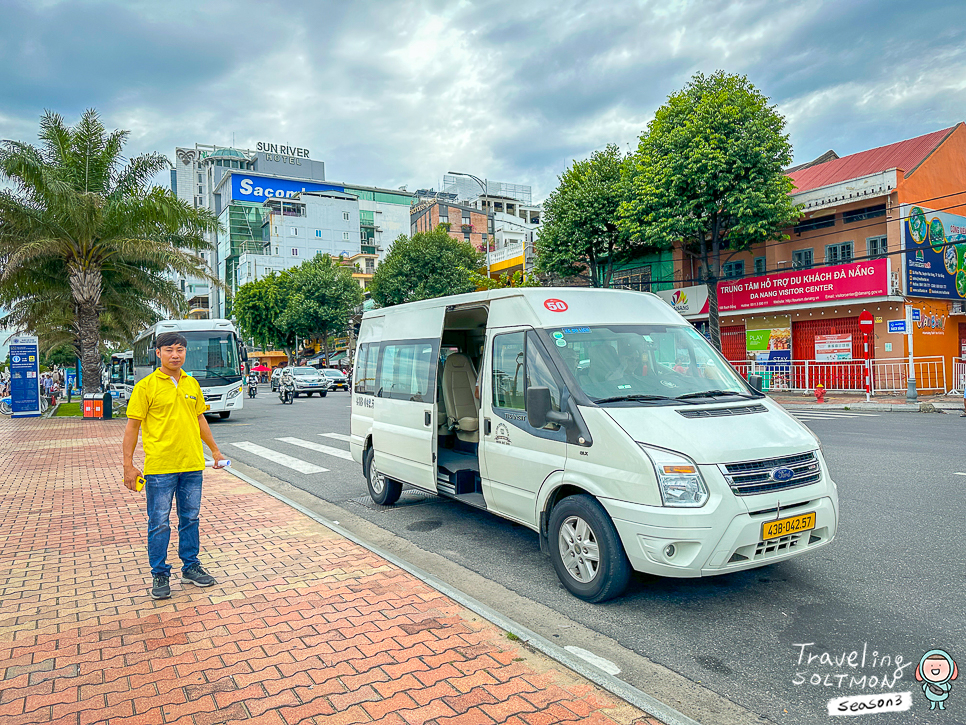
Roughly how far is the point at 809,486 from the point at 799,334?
25.1 m

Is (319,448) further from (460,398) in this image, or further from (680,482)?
(680,482)

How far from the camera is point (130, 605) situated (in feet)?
15.0

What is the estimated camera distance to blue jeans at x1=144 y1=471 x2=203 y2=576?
4715 mm

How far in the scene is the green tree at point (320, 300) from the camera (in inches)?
2035

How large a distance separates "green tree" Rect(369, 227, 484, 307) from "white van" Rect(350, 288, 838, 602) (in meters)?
35.5

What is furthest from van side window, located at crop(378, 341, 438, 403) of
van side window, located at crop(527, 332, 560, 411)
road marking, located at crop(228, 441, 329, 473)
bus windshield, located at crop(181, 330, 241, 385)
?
bus windshield, located at crop(181, 330, 241, 385)

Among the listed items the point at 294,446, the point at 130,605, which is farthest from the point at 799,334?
the point at 130,605

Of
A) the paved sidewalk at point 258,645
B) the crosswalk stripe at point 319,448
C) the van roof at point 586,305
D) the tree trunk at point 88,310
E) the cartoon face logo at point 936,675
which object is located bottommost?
the cartoon face logo at point 936,675

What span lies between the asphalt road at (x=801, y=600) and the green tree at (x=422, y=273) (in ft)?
112

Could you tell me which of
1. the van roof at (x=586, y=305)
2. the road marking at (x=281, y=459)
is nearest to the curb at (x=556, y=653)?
the van roof at (x=586, y=305)

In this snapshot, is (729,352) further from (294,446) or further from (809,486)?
(809,486)

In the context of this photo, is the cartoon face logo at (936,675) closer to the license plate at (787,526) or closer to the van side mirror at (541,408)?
the license plate at (787,526)

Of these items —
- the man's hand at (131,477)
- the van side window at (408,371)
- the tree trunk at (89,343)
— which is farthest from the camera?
the tree trunk at (89,343)

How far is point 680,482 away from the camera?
159 inches
